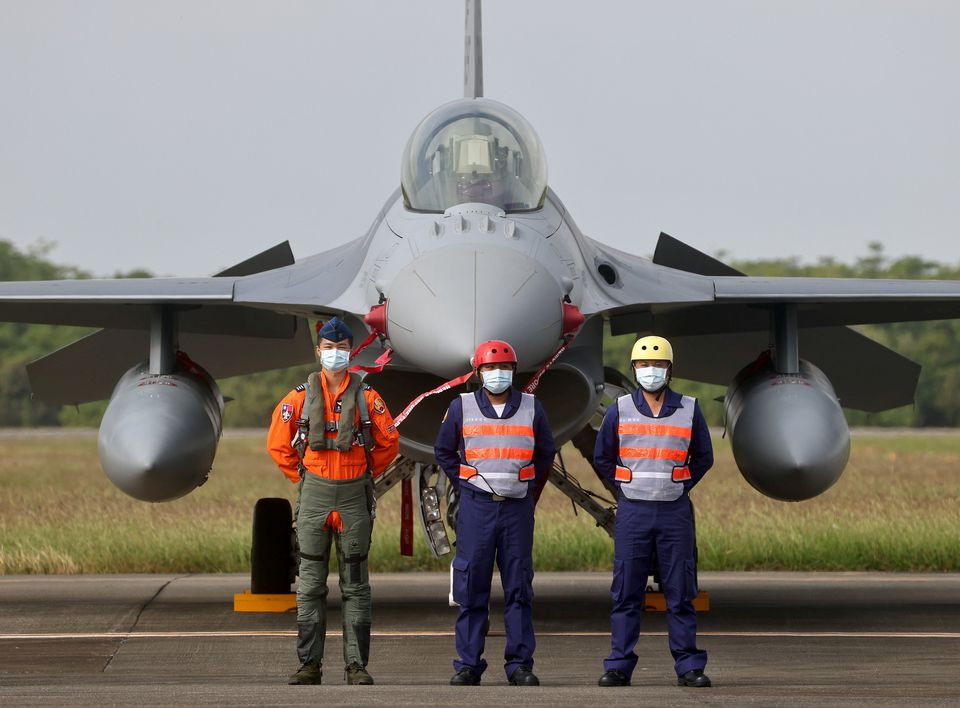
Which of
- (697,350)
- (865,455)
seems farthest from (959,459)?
(697,350)

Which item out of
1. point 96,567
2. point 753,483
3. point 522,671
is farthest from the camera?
point 96,567

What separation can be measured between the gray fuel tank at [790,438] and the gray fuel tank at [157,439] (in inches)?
139

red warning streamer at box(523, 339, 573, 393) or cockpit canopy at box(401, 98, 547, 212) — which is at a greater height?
cockpit canopy at box(401, 98, 547, 212)

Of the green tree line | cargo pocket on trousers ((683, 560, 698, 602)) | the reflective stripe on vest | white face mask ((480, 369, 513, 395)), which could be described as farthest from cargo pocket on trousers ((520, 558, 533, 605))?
the green tree line

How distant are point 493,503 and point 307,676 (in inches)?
49.2

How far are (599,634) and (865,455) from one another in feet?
87.6

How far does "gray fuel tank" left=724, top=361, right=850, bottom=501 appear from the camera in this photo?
33.6 feet

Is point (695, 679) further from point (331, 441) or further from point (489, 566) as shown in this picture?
point (331, 441)

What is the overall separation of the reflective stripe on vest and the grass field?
25.8 feet

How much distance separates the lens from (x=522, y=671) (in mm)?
7992

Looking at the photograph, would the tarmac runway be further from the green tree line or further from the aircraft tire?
the green tree line

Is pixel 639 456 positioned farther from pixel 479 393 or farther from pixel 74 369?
pixel 74 369

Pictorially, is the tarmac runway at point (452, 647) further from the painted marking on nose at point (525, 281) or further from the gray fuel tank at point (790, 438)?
the painted marking on nose at point (525, 281)

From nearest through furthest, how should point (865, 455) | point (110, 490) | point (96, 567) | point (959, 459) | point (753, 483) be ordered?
point (753, 483) < point (96, 567) < point (110, 490) < point (959, 459) < point (865, 455)
